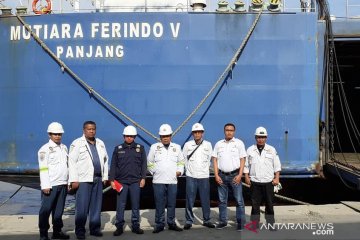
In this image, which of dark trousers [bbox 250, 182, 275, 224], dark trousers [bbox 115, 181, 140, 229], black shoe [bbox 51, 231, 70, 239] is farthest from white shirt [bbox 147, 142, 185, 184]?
black shoe [bbox 51, 231, 70, 239]

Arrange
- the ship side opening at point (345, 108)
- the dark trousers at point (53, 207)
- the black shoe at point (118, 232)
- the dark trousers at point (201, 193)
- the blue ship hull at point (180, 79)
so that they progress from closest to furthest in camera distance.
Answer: the dark trousers at point (53, 207) → the black shoe at point (118, 232) → the dark trousers at point (201, 193) → the ship side opening at point (345, 108) → the blue ship hull at point (180, 79)

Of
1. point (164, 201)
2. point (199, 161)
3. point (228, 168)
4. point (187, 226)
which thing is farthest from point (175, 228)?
point (228, 168)

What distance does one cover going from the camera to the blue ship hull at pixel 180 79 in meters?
9.61

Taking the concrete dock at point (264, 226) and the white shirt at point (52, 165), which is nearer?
the white shirt at point (52, 165)

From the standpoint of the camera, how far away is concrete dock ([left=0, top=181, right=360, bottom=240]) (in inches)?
256

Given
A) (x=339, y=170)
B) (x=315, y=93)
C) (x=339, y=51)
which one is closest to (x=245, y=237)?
(x=339, y=170)

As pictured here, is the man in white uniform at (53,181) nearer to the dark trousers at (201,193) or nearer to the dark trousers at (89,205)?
the dark trousers at (89,205)

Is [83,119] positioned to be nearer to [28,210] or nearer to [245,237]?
[245,237]

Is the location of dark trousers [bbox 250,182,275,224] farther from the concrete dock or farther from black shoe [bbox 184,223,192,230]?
black shoe [bbox 184,223,192,230]

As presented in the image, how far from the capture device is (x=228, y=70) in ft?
31.6

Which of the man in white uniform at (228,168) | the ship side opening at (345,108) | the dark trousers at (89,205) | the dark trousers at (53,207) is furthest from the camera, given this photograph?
the ship side opening at (345,108)

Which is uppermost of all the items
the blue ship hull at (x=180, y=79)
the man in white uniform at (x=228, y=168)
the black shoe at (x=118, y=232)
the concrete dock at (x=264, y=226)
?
the blue ship hull at (x=180, y=79)

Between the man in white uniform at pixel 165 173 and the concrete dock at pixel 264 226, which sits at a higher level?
the man in white uniform at pixel 165 173

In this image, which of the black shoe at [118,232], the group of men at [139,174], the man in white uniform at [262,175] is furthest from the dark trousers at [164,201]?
the man in white uniform at [262,175]
